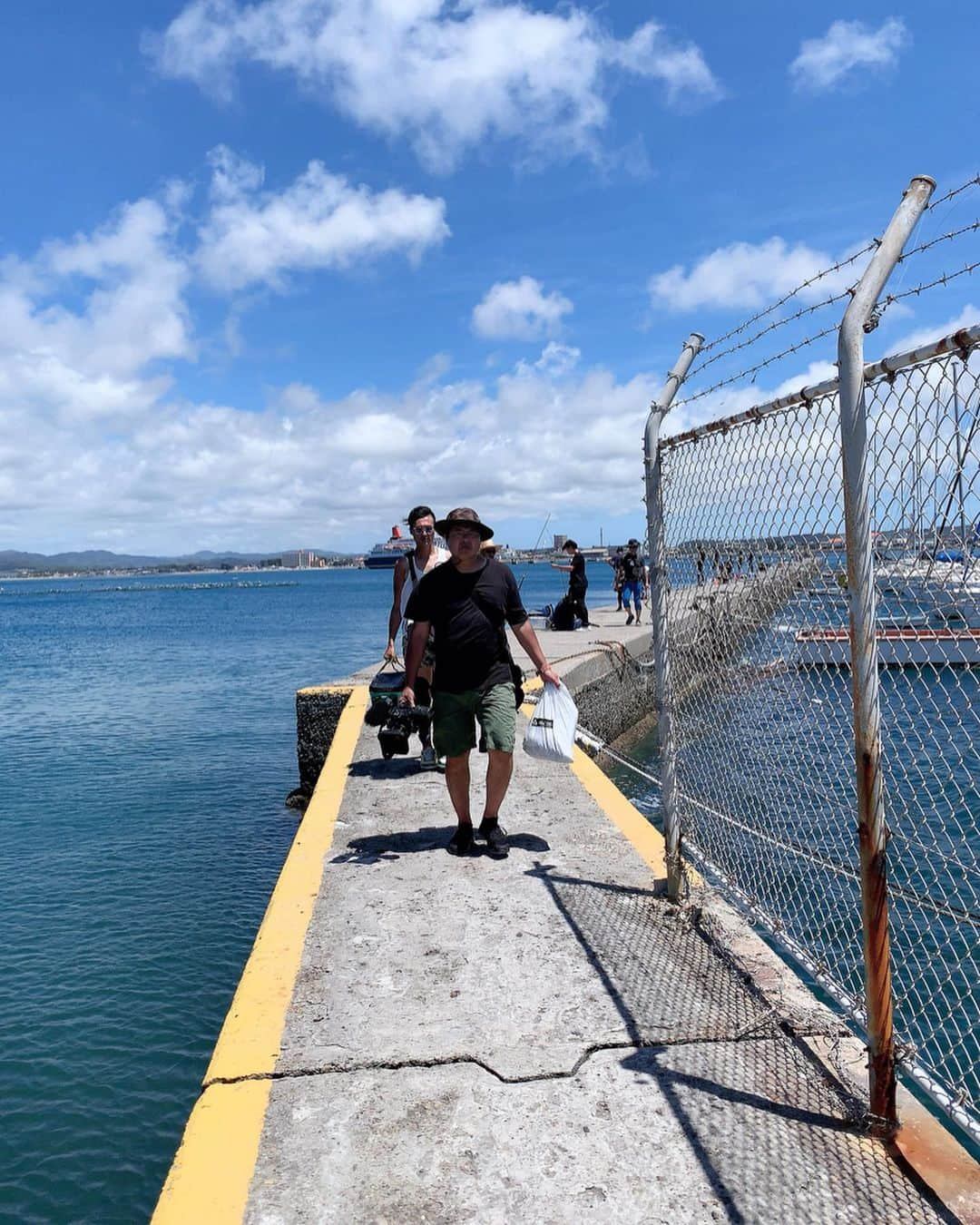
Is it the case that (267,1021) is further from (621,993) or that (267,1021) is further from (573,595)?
(573,595)

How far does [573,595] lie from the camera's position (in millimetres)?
17531

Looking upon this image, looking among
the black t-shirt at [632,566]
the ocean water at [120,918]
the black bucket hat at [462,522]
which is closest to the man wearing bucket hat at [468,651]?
the black bucket hat at [462,522]

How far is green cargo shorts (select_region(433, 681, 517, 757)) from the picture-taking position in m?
5.00

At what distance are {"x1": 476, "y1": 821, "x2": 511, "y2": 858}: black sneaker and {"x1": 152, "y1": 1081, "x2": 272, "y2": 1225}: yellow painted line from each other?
218 centimetres

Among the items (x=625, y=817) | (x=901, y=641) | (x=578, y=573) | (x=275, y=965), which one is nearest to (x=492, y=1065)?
(x=275, y=965)

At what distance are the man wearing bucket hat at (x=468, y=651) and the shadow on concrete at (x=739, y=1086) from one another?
1096 mm

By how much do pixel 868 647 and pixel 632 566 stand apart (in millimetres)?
16222

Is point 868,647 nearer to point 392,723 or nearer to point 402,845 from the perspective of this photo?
point 402,845

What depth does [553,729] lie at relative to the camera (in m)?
4.94

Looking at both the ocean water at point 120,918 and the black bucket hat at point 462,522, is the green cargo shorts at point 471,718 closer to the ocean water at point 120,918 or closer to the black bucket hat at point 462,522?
the black bucket hat at point 462,522

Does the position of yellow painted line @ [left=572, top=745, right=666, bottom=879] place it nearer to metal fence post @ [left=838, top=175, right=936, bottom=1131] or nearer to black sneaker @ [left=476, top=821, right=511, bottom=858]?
black sneaker @ [left=476, top=821, right=511, bottom=858]

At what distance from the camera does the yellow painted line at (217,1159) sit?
8.16 ft

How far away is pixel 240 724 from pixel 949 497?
17242mm

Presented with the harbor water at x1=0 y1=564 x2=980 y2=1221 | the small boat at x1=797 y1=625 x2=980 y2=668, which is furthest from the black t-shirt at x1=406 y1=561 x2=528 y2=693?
the small boat at x1=797 y1=625 x2=980 y2=668
